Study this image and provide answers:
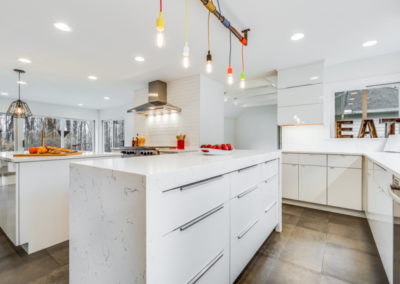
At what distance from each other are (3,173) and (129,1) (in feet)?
7.33

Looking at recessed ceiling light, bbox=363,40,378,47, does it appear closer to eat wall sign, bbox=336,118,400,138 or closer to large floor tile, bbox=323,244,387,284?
eat wall sign, bbox=336,118,400,138

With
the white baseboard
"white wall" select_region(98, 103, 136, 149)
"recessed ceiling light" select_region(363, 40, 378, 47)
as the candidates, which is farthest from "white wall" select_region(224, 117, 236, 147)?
"recessed ceiling light" select_region(363, 40, 378, 47)

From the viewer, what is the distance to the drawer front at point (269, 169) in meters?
1.79

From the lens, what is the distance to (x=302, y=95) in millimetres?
3336

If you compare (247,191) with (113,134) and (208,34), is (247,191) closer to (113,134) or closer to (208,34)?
(208,34)

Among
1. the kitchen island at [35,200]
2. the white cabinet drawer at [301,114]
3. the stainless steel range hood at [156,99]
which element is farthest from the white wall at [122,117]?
the white cabinet drawer at [301,114]

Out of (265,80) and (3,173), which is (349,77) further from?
(3,173)

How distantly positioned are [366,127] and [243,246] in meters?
3.19

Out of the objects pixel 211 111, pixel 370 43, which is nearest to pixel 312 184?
pixel 370 43

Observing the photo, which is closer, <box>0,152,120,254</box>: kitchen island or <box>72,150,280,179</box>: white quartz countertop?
<box>72,150,280,179</box>: white quartz countertop

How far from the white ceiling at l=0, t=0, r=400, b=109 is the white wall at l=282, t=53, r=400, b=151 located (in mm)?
208

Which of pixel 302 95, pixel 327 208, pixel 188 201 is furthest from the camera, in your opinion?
pixel 302 95

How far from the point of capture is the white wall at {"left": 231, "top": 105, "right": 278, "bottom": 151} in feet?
26.4

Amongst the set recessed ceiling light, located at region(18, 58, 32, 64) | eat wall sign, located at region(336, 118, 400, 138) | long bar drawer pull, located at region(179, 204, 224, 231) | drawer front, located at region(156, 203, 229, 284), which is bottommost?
drawer front, located at region(156, 203, 229, 284)
